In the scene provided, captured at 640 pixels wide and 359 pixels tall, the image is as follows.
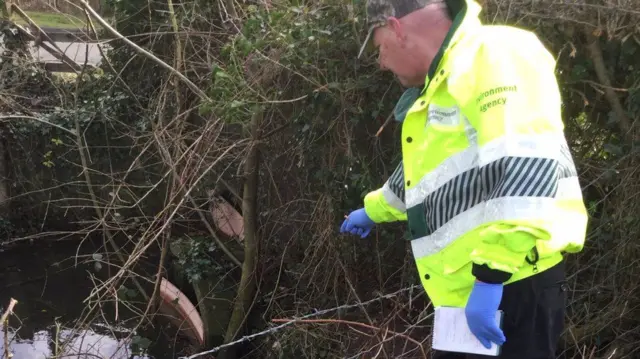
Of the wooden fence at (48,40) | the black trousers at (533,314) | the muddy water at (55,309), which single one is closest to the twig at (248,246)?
the muddy water at (55,309)

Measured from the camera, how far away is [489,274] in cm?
153

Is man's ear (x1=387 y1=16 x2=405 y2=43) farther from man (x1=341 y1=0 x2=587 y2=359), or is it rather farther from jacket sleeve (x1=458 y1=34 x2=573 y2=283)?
jacket sleeve (x1=458 y1=34 x2=573 y2=283)

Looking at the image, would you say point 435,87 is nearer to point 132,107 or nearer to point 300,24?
point 300,24

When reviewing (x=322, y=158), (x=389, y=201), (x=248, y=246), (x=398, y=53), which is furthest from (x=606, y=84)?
(x=248, y=246)

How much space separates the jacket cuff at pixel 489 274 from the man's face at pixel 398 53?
65 cm

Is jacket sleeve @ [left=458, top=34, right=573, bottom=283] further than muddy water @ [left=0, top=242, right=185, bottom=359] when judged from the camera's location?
No

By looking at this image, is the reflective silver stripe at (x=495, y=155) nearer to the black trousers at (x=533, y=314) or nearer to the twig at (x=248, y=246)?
the black trousers at (x=533, y=314)

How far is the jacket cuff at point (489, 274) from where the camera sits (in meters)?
1.52

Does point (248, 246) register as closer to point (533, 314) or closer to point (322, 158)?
point (322, 158)

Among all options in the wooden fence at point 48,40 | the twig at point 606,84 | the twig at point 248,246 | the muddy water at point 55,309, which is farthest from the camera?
the wooden fence at point 48,40

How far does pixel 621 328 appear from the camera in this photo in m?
A: 3.38

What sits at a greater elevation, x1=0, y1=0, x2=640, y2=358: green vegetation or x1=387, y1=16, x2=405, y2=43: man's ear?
x1=387, y1=16, x2=405, y2=43: man's ear

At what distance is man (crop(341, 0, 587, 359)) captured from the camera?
1494 millimetres

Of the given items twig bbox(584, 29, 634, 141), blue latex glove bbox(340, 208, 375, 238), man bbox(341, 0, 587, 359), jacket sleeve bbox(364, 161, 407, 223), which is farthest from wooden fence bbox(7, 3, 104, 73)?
man bbox(341, 0, 587, 359)
